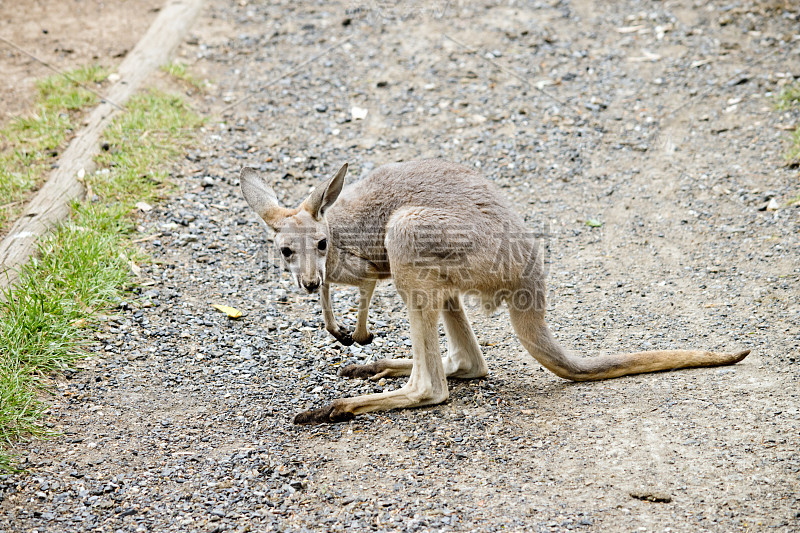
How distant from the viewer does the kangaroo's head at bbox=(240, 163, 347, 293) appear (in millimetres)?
3598

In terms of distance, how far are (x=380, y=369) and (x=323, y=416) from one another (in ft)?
1.84

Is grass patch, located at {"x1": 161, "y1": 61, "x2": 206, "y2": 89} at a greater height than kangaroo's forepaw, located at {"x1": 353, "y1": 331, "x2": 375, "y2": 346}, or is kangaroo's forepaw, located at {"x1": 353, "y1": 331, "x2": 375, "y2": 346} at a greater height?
grass patch, located at {"x1": 161, "y1": 61, "x2": 206, "y2": 89}

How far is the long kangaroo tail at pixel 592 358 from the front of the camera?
3600 millimetres

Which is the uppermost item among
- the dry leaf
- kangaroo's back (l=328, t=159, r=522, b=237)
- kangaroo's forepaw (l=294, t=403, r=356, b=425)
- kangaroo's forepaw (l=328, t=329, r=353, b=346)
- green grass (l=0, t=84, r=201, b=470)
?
kangaroo's back (l=328, t=159, r=522, b=237)

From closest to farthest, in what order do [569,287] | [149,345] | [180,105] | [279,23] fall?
1. [149,345]
2. [569,287]
3. [180,105]
4. [279,23]

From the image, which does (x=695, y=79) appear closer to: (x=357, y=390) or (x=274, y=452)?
(x=357, y=390)

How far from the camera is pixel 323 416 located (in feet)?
11.7

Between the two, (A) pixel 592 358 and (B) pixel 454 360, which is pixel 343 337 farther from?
(A) pixel 592 358

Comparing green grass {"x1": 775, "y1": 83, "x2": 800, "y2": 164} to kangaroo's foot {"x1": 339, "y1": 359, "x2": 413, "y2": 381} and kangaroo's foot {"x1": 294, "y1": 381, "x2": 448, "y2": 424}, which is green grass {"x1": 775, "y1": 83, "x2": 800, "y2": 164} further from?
kangaroo's foot {"x1": 294, "y1": 381, "x2": 448, "y2": 424}

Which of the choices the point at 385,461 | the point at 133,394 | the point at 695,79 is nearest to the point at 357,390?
the point at 385,461

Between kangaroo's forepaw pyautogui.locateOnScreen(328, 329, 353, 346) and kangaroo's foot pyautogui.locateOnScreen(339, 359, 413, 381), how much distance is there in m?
0.14

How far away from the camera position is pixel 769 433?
10.4 feet

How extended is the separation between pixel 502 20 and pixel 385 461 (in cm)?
610

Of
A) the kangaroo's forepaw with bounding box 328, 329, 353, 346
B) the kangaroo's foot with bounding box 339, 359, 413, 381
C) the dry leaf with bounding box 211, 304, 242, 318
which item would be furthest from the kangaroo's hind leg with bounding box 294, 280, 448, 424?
the dry leaf with bounding box 211, 304, 242, 318
